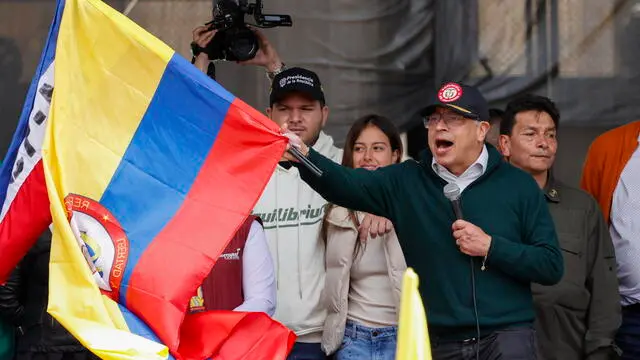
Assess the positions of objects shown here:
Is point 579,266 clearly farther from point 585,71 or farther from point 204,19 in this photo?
point 204,19

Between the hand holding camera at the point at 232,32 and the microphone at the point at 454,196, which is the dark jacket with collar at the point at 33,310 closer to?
the hand holding camera at the point at 232,32

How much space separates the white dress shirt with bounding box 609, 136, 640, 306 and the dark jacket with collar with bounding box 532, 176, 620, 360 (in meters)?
0.25

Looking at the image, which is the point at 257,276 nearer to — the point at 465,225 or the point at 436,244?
the point at 436,244

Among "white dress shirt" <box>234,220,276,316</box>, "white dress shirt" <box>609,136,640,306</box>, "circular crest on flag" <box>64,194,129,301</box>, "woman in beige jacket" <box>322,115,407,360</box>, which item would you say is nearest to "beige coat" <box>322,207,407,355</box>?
"woman in beige jacket" <box>322,115,407,360</box>

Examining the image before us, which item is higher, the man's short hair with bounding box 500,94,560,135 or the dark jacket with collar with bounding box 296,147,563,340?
the man's short hair with bounding box 500,94,560,135

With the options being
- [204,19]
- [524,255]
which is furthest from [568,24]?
[524,255]

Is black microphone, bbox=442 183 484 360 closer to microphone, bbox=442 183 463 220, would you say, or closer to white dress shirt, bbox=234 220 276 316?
microphone, bbox=442 183 463 220

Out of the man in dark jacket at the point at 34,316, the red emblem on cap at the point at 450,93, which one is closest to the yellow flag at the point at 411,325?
the red emblem on cap at the point at 450,93

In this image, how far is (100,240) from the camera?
480cm

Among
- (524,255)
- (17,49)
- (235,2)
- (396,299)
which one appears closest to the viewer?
(524,255)

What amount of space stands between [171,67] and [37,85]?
20.0 inches

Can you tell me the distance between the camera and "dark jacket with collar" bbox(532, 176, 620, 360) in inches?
233

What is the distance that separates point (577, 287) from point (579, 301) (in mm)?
62

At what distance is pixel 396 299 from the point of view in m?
5.53
